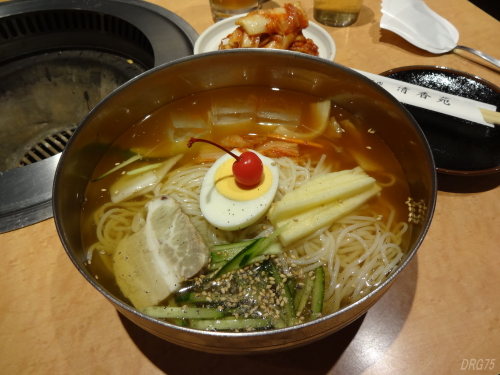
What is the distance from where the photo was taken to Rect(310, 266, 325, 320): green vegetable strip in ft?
3.80

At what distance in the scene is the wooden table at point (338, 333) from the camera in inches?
45.5

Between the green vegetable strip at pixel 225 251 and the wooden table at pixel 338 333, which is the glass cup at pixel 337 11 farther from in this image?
the green vegetable strip at pixel 225 251

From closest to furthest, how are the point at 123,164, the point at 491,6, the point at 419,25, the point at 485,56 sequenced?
1. the point at 123,164
2. the point at 485,56
3. the point at 419,25
4. the point at 491,6

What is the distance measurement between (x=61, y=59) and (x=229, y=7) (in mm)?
1205

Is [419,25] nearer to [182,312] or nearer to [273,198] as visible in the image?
[273,198]

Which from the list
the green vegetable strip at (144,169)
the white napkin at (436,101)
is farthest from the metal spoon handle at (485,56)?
the green vegetable strip at (144,169)

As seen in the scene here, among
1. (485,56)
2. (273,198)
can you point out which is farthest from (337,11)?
(273,198)

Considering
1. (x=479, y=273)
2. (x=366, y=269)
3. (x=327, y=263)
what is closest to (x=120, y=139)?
(x=327, y=263)

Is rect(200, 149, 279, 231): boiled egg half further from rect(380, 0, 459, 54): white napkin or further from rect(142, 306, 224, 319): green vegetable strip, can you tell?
rect(380, 0, 459, 54): white napkin

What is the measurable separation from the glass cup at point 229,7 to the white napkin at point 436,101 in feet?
3.46

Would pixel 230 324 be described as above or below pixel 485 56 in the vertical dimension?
below

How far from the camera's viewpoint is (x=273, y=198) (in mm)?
1423

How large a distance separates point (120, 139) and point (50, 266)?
0.60 m

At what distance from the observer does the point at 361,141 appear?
1.62 m
